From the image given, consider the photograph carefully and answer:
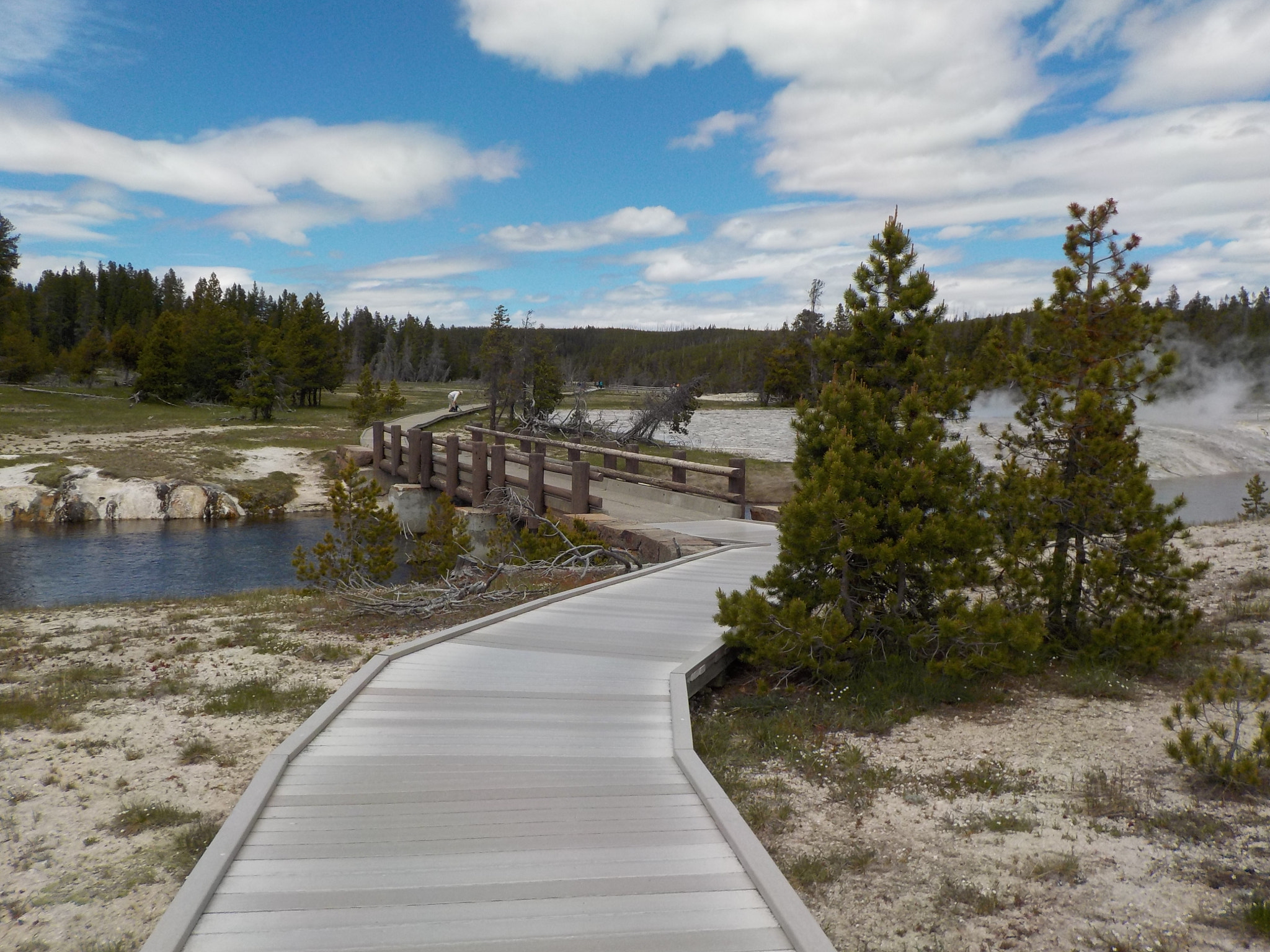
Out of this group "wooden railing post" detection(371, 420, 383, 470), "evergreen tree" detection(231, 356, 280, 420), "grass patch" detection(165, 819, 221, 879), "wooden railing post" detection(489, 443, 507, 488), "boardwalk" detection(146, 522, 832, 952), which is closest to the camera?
"boardwalk" detection(146, 522, 832, 952)

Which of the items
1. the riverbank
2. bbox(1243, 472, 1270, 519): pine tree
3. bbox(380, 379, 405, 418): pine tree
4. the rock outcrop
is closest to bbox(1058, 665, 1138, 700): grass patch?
the riverbank

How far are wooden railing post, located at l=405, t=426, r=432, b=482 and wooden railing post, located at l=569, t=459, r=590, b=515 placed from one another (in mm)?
9040

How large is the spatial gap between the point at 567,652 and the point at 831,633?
2124 millimetres

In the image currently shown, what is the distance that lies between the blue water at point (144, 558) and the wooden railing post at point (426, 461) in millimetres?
3097

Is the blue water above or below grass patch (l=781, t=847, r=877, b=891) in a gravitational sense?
below

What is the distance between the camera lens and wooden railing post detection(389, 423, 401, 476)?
24.6 metres

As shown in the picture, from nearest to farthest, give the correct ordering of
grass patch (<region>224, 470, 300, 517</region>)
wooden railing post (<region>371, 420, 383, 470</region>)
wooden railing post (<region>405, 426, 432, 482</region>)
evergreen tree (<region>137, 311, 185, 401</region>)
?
wooden railing post (<region>405, 426, 432, 482</region>)
wooden railing post (<region>371, 420, 383, 470</region>)
grass patch (<region>224, 470, 300, 517</region>)
evergreen tree (<region>137, 311, 185, 401</region>)

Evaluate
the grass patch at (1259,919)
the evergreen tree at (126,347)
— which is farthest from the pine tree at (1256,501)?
the evergreen tree at (126,347)

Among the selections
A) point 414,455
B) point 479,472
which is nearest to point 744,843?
point 479,472

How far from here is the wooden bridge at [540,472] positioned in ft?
48.2

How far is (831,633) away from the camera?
6637 mm

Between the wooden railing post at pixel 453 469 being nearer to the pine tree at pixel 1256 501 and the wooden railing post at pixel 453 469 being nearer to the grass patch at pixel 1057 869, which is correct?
the pine tree at pixel 1256 501

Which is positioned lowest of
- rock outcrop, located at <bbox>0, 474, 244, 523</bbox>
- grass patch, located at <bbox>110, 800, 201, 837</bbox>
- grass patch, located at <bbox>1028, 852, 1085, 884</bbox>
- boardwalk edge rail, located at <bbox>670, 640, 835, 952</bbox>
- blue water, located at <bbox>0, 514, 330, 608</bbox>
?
blue water, located at <bbox>0, 514, 330, 608</bbox>

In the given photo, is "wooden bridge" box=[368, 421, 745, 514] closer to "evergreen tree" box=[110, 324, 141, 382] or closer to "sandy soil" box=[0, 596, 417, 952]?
"sandy soil" box=[0, 596, 417, 952]
